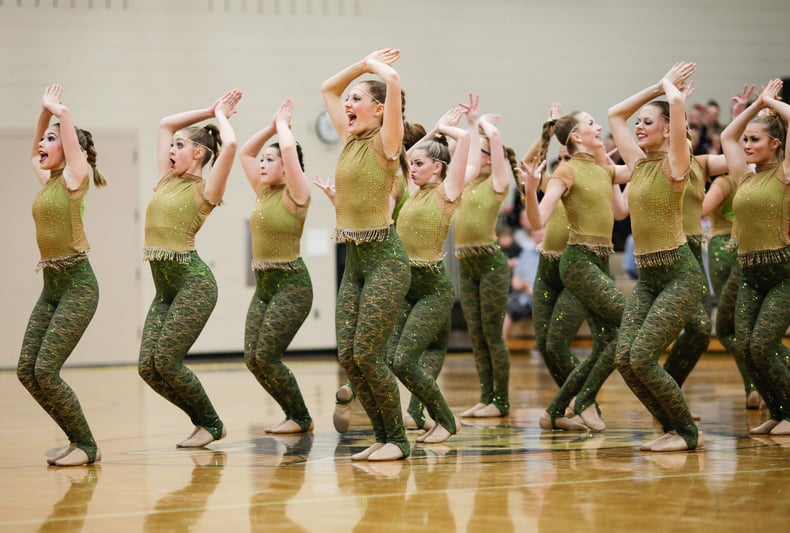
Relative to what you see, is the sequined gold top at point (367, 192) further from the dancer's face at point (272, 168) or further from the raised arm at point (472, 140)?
the dancer's face at point (272, 168)

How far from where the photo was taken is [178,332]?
5.63 m

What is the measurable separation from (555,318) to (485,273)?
1.75 ft

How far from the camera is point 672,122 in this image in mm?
5000

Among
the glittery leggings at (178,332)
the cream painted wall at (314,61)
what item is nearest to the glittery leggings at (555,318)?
the glittery leggings at (178,332)

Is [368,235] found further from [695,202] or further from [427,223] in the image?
[695,202]

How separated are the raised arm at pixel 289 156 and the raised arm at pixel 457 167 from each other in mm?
756

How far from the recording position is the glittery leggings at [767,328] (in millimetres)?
5625

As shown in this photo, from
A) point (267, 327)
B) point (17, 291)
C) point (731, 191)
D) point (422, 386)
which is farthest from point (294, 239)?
point (17, 291)

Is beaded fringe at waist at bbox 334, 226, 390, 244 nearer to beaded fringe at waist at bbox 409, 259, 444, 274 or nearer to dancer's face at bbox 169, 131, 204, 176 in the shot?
beaded fringe at waist at bbox 409, 259, 444, 274

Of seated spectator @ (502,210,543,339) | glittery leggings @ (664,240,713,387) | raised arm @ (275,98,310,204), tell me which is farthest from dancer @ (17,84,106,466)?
seated spectator @ (502,210,543,339)

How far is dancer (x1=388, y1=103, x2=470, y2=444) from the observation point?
5.52m

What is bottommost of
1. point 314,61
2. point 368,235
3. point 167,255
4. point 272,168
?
point 167,255

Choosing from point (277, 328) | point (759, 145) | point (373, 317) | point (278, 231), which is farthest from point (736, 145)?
point (277, 328)

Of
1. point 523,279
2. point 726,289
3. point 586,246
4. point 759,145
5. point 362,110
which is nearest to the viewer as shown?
point 362,110
